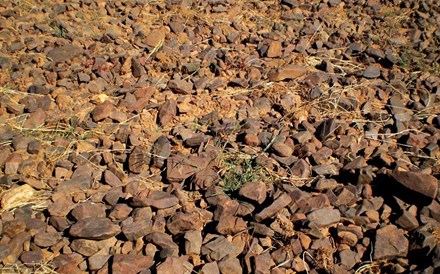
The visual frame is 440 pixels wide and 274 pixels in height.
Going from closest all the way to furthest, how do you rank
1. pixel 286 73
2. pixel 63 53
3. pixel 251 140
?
pixel 251 140 < pixel 286 73 < pixel 63 53

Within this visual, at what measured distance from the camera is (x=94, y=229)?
252 centimetres

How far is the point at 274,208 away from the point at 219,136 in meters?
0.85

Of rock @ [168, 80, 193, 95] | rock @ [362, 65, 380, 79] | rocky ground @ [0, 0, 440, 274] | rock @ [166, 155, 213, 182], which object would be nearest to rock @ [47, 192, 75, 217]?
rocky ground @ [0, 0, 440, 274]

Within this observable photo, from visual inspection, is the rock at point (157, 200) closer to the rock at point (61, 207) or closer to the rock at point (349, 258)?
the rock at point (61, 207)

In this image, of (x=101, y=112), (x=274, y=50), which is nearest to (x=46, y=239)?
(x=101, y=112)

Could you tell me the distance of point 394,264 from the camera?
2301mm

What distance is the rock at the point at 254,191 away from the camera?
2635 mm

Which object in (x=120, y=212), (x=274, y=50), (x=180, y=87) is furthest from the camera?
(x=274, y=50)

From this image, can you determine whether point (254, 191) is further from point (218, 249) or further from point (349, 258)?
point (349, 258)

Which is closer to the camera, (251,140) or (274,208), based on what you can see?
(274,208)

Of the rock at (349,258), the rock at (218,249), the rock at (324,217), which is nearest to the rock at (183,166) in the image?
the rock at (218,249)

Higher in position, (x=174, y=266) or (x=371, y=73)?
(x=371, y=73)

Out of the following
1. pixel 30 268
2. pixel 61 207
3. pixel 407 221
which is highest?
pixel 407 221

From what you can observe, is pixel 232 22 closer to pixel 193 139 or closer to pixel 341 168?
pixel 193 139
